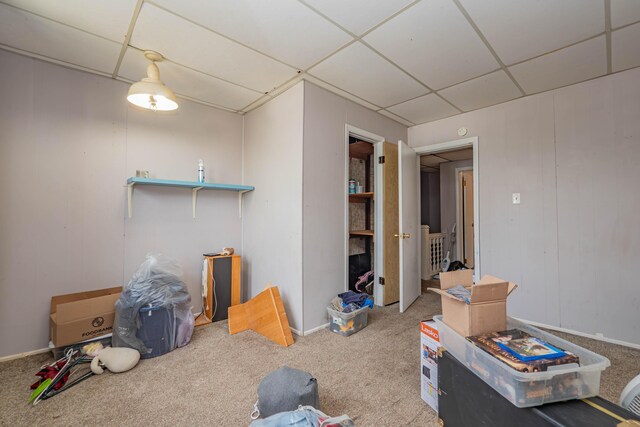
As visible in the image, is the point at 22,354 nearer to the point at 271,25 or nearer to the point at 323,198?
the point at 323,198

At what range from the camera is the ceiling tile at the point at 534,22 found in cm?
168

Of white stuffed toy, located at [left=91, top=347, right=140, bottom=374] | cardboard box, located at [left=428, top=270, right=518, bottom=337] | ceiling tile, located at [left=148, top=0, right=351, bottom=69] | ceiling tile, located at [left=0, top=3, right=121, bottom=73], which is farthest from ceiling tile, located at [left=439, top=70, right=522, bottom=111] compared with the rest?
white stuffed toy, located at [left=91, top=347, right=140, bottom=374]

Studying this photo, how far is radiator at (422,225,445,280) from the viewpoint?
4898mm

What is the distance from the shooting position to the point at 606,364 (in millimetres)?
1059

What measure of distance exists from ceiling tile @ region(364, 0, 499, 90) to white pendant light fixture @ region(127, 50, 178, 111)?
155 cm

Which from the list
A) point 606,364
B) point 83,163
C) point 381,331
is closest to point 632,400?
point 606,364

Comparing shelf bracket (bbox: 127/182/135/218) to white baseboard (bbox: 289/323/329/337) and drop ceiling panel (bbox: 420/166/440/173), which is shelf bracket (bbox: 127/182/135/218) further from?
drop ceiling panel (bbox: 420/166/440/173)

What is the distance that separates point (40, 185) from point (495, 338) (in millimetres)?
3295

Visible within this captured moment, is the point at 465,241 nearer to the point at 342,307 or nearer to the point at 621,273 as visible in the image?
the point at 621,273

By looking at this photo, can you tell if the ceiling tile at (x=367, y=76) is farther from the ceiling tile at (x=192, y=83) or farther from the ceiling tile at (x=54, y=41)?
the ceiling tile at (x=54, y=41)

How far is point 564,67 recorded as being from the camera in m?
2.36

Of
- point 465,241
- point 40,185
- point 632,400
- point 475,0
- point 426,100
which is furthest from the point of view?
point 465,241

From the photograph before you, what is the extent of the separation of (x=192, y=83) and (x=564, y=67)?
3322mm

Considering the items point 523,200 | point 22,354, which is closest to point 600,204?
point 523,200
